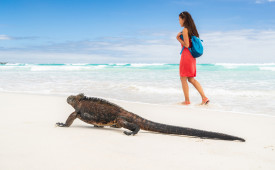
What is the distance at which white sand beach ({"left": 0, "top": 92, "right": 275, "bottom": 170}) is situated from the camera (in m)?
2.60

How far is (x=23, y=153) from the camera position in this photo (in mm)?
2814

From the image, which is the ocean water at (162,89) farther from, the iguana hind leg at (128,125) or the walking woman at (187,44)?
the iguana hind leg at (128,125)

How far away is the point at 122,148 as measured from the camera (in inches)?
123

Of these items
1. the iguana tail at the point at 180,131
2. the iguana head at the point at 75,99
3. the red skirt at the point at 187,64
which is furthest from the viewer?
the red skirt at the point at 187,64

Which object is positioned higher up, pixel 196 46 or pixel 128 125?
pixel 196 46

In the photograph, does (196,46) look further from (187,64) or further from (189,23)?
(189,23)

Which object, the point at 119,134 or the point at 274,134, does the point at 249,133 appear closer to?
the point at 274,134

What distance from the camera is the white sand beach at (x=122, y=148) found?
8.54 ft

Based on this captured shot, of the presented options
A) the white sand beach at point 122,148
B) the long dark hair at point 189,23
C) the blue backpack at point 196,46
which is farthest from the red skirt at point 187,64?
the white sand beach at point 122,148

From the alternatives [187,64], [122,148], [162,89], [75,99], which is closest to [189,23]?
[187,64]

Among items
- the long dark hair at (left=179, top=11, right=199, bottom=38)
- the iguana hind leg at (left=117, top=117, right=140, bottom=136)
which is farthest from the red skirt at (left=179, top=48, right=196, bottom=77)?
the iguana hind leg at (left=117, top=117, right=140, bottom=136)

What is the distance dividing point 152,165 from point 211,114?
11.5ft

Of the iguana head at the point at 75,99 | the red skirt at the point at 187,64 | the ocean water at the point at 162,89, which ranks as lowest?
the ocean water at the point at 162,89

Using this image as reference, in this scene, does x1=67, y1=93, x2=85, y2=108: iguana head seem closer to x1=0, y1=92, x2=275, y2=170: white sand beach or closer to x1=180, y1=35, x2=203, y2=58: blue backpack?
x1=0, y1=92, x2=275, y2=170: white sand beach
